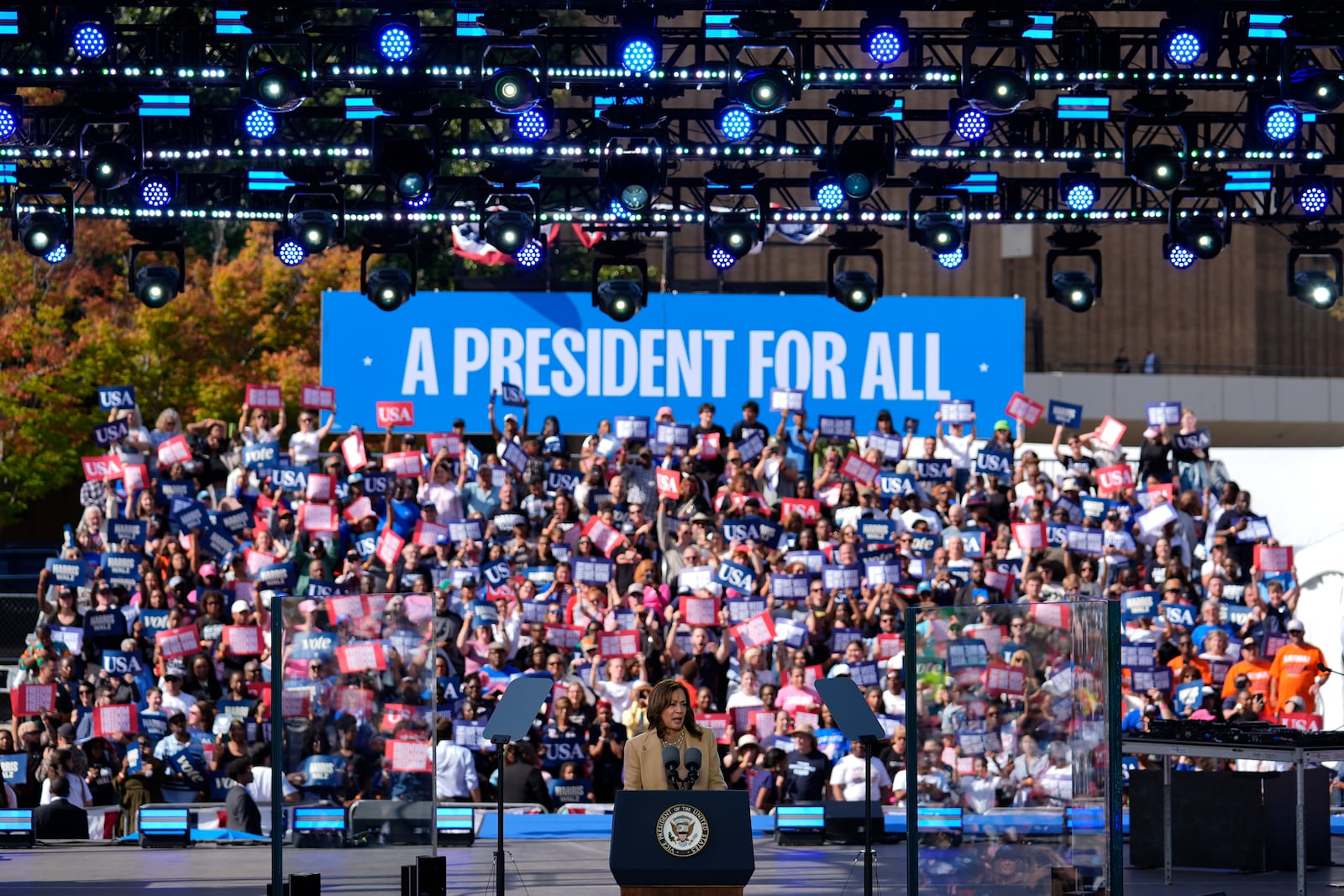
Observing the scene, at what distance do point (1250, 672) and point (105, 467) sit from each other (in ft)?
39.4

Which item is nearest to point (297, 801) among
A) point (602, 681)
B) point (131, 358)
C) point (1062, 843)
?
point (1062, 843)

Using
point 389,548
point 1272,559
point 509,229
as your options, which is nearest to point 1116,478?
point 1272,559

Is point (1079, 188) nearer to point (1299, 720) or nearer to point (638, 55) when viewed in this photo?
point (638, 55)

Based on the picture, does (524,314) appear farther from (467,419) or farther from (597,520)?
(597,520)

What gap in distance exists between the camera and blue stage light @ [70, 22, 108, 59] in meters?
14.5

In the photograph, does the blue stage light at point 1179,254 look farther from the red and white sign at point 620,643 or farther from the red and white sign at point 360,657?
the red and white sign at point 360,657

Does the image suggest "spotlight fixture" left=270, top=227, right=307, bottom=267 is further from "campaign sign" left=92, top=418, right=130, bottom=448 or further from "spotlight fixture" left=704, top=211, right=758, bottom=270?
"campaign sign" left=92, top=418, right=130, bottom=448

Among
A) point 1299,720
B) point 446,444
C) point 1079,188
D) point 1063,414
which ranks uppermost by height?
point 1079,188

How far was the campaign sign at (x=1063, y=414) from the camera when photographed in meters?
22.0

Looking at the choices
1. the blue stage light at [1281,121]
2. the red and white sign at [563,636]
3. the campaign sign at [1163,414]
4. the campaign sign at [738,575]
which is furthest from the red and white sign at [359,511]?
the blue stage light at [1281,121]

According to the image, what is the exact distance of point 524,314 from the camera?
2366 centimetres

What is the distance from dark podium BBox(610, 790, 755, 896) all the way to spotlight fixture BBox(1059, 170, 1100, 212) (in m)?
10.7

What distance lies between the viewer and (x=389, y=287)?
18.7 m

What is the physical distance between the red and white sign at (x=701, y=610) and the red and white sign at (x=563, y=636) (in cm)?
107
